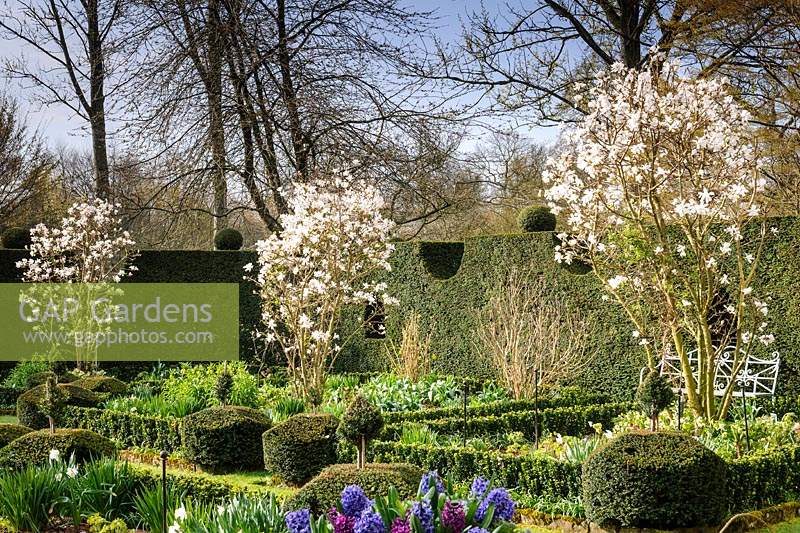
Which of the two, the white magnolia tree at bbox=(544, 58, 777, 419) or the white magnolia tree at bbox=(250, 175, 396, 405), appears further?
the white magnolia tree at bbox=(250, 175, 396, 405)

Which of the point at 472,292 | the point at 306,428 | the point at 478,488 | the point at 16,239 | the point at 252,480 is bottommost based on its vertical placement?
the point at 252,480

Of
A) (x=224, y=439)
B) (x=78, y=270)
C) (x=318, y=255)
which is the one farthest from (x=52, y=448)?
(x=78, y=270)

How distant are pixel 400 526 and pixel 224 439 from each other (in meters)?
5.20

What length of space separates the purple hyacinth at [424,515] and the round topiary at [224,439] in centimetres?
513

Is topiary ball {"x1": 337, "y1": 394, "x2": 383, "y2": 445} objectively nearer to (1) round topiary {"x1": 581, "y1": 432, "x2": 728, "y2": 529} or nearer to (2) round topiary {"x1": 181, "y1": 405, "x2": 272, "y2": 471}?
(1) round topiary {"x1": 581, "y1": 432, "x2": 728, "y2": 529}

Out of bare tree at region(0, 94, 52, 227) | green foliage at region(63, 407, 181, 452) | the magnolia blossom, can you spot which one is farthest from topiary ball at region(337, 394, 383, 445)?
bare tree at region(0, 94, 52, 227)

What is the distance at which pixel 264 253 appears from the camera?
9320mm

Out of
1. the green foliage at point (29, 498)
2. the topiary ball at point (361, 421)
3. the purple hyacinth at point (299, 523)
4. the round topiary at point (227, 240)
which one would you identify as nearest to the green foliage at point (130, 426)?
the green foliage at point (29, 498)

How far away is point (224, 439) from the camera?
25.5 feet

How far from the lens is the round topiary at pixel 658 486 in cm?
533

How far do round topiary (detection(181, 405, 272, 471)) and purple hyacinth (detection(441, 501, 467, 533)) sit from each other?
513 centimetres

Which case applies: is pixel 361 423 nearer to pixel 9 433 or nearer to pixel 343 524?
pixel 343 524

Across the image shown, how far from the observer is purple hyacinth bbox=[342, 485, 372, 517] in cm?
323

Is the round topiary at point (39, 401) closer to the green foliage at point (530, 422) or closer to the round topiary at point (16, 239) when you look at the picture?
the green foliage at point (530, 422)
